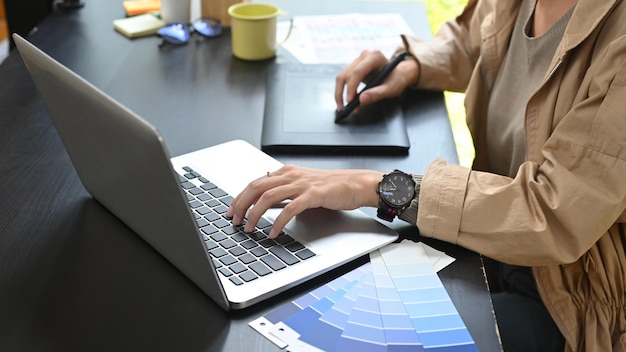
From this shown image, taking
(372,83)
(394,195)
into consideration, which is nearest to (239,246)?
(394,195)

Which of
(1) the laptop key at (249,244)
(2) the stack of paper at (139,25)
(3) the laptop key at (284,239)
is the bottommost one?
(2) the stack of paper at (139,25)

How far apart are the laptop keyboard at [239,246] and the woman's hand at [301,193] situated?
0.05 feet

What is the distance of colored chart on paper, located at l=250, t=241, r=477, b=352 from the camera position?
0.76m

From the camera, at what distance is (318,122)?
48.7 inches

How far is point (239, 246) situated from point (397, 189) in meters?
0.23

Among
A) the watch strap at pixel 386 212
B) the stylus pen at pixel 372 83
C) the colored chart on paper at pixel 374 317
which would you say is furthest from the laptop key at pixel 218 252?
the stylus pen at pixel 372 83

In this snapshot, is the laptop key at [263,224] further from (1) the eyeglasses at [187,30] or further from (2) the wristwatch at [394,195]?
(1) the eyeglasses at [187,30]

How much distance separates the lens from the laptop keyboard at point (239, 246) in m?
0.84

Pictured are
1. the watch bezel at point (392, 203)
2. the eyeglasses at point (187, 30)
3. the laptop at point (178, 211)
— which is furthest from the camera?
the eyeglasses at point (187, 30)

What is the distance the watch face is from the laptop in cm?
4

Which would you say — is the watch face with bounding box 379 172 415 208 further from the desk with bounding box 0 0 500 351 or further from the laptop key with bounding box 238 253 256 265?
the laptop key with bounding box 238 253 256 265

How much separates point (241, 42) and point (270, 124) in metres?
0.33

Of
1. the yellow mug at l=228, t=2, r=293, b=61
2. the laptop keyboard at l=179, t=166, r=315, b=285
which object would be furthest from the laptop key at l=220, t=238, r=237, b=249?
the yellow mug at l=228, t=2, r=293, b=61

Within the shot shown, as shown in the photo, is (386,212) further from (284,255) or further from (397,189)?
(284,255)
